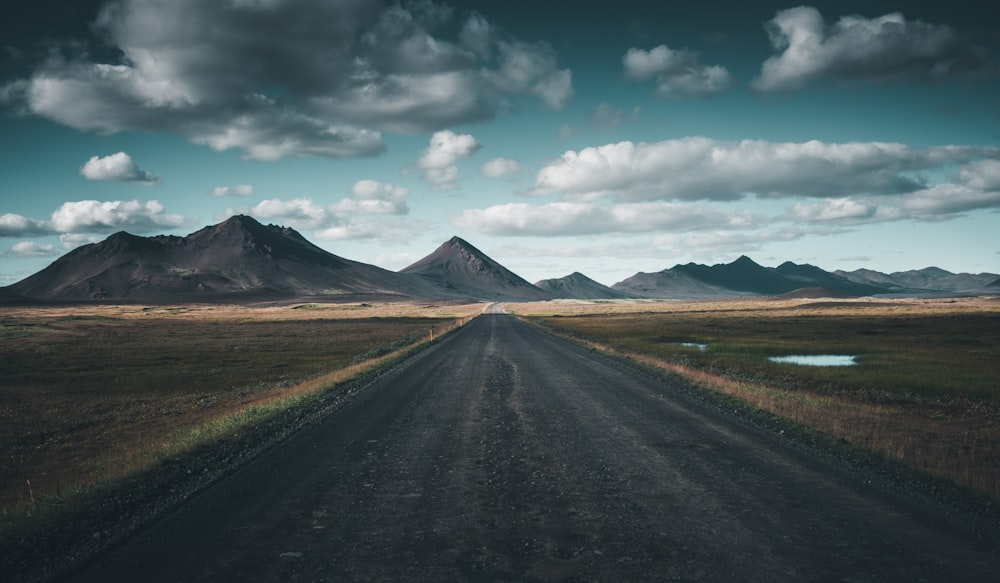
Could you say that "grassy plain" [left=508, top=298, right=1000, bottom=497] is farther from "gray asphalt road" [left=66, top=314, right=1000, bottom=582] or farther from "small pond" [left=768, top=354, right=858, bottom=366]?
"gray asphalt road" [left=66, top=314, right=1000, bottom=582]

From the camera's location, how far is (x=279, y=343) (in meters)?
49.1

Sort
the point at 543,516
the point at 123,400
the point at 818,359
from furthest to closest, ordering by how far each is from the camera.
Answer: the point at 818,359 → the point at 123,400 → the point at 543,516

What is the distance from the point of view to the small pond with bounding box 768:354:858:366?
30905 millimetres

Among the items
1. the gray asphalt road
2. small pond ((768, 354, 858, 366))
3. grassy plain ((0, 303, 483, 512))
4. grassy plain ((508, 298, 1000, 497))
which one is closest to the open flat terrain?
the gray asphalt road

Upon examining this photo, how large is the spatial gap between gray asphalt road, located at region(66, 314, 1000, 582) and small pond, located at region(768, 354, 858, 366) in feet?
73.2

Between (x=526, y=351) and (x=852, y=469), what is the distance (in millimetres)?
24657

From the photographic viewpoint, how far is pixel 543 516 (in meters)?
7.12

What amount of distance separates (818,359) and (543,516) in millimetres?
33458

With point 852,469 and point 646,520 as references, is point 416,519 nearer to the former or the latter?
point 646,520

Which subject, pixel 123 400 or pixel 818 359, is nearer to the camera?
pixel 123 400

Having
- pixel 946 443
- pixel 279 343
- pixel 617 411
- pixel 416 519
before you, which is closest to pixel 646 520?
pixel 416 519

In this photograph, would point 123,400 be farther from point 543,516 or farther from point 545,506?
point 543,516

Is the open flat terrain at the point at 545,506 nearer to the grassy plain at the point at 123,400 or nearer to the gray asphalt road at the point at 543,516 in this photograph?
the gray asphalt road at the point at 543,516

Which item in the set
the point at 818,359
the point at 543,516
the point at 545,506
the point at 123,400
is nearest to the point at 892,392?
the point at 818,359
